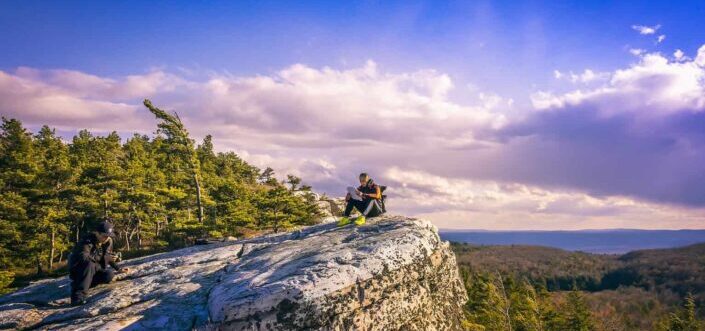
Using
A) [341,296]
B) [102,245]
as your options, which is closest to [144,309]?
[102,245]

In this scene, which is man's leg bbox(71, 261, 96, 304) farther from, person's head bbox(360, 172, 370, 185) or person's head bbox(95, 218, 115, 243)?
person's head bbox(360, 172, 370, 185)

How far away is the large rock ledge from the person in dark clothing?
37 cm

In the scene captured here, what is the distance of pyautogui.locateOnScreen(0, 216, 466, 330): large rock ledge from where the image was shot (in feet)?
27.9

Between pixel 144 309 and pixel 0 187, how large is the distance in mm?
44484

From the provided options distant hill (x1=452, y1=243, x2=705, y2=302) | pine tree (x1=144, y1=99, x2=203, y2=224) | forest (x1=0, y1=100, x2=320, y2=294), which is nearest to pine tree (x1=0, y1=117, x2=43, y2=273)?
forest (x1=0, y1=100, x2=320, y2=294)

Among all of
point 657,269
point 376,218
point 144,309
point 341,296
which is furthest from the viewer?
point 657,269

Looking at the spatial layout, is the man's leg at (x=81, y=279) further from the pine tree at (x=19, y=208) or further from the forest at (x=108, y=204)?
the pine tree at (x=19, y=208)

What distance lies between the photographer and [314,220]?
1842 inches

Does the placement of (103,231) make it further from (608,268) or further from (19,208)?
(608,268)

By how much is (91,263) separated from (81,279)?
527mm

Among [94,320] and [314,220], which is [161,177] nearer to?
[314,220]

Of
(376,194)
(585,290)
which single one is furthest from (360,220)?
(585,290)

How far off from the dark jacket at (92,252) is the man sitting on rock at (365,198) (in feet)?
25.6

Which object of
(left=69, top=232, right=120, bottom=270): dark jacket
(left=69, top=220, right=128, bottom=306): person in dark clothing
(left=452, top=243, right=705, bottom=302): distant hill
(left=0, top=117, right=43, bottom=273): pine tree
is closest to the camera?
(left=69, top=220, right=128, bottom=306): person in dark clothing
